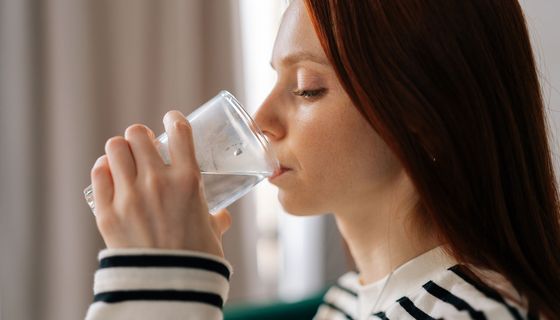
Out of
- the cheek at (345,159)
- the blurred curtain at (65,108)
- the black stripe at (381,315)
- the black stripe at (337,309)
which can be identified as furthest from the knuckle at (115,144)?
the blurred curtain at (65,108)

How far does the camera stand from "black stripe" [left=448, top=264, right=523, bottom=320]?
71 centimetres

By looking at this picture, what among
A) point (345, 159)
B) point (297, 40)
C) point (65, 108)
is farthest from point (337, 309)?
point (65, 108)

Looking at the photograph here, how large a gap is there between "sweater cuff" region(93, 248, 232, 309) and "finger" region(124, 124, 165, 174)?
0.10 metres

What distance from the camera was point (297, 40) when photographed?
870 mm

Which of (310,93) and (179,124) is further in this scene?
(310,93)

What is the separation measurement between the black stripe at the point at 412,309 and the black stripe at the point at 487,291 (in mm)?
65

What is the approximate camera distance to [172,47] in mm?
1979

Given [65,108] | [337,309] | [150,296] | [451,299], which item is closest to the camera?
[150,296]

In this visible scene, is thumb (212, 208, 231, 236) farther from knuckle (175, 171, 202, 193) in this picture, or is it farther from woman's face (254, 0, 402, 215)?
knuckle (175, 171, 202, 193)

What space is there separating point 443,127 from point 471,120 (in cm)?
4

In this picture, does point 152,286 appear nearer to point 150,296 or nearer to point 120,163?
point 150,296

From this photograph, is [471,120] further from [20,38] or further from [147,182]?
[20,38]

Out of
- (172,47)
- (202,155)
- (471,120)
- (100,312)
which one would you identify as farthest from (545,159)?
(172,47)

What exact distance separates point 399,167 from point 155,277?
0.37 m
